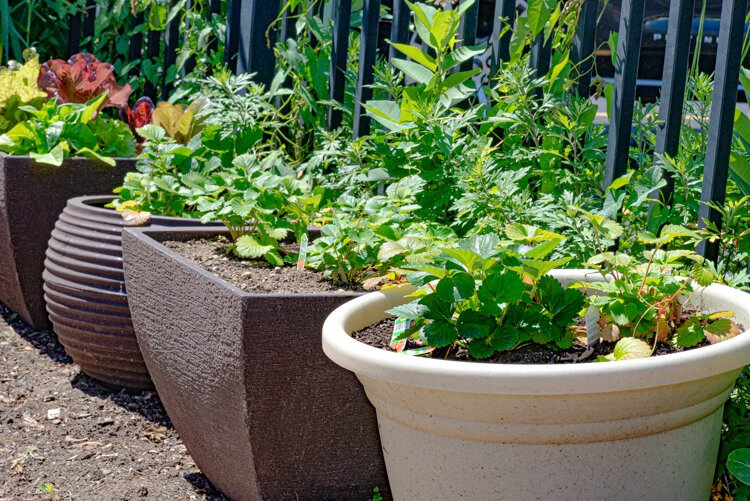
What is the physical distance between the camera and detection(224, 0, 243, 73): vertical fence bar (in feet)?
11.0

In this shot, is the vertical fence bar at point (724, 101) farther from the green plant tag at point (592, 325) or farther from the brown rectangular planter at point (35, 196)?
the brown rectangular planter at point (35, 196)

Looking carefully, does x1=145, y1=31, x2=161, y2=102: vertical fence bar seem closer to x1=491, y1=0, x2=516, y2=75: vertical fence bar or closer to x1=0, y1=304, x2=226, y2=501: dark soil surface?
x1=0, y1=304, x2=226, y2=501: dark soil surface

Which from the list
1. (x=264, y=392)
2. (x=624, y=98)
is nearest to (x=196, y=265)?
(x=264, y=392)

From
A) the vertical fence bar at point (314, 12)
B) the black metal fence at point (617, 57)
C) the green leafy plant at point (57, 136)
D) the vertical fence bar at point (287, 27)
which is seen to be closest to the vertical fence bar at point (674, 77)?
the black metal fence at point (617, 57)

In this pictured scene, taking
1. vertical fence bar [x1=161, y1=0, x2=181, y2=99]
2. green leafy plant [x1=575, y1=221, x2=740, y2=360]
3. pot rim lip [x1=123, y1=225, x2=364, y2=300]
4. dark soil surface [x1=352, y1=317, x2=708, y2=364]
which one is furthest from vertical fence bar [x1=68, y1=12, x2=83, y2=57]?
green leafy plant [x1=575, y1=221, x2=740, y2=360]

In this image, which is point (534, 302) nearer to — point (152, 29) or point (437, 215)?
point (437, 215)

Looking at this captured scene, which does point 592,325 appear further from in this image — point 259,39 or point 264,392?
point 259,39

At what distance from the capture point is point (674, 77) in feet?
6.11

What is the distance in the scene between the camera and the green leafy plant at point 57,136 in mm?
2955

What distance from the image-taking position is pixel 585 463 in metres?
1.24

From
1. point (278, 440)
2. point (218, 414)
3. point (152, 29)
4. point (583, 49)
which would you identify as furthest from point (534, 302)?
point (152, 29)

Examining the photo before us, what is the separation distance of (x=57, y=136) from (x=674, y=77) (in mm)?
1988

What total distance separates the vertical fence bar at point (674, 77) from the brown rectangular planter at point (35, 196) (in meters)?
1.82

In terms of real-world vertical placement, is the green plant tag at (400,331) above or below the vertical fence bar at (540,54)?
below
